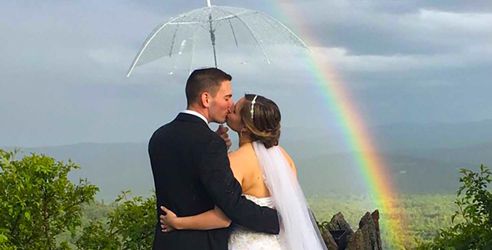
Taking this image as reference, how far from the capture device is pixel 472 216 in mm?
5797

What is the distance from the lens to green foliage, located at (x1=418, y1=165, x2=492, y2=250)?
574 centimetres

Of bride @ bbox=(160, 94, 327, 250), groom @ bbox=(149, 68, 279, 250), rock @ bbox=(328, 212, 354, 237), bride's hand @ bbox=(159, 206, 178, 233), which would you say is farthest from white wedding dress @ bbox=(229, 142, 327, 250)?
rock @ bbox=(328, 212, 354, 237)

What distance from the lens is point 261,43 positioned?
461 cm

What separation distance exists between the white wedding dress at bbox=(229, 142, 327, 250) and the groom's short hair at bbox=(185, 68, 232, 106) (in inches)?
16.6

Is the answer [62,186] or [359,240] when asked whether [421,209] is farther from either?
[62,186]

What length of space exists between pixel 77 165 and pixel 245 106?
295 centimetres

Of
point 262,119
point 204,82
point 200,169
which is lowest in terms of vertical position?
point 200,169

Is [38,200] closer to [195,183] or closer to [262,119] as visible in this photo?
[195,183]

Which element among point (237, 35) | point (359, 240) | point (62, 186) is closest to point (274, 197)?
point (237, 35)

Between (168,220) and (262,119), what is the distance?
698 mm

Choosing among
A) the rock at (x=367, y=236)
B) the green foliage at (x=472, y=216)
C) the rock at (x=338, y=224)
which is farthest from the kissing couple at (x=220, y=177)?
the green foliage at (x=472, y=216)

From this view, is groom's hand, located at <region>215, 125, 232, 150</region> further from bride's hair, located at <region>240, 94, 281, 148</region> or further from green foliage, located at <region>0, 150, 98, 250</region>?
green foliage, located at <region>0, 150, 98, 250</region>

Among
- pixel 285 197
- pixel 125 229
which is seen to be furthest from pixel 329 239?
pixel 285 197

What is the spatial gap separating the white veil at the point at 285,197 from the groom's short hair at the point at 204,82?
0.42 meters
